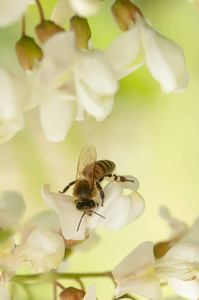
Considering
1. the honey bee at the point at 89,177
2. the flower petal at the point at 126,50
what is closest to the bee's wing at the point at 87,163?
the honey bee at the point at 89,177

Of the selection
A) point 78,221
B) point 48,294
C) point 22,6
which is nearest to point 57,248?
point 78,221

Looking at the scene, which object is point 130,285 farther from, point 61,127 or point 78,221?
point 61,127

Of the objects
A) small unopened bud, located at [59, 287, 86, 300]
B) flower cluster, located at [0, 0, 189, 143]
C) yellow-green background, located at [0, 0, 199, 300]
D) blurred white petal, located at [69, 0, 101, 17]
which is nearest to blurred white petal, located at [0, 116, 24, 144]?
flower cluster, located at [0, 0, 189, 143]

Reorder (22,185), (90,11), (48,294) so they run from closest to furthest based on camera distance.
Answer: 1. (90,11)
2. (48,294)
3. (22,185)

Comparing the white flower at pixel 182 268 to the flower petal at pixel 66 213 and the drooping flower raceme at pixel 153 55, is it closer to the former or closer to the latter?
the flower petal at pixel 66 213

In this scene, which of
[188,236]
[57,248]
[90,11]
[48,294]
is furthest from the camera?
[48,294]

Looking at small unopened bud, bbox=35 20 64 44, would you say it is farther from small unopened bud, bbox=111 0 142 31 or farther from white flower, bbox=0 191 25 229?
white flower, bbox=0 191 25 229

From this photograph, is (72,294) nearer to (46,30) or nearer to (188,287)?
(188,287)
